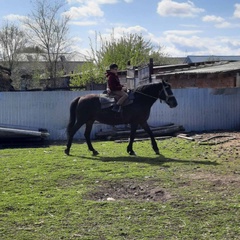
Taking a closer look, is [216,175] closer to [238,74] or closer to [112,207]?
[112,207]

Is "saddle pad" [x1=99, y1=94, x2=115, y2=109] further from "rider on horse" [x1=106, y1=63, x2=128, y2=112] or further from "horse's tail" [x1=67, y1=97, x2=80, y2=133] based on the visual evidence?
"horse's tail" [x1=67, y1=97, x2=80, y2=133]

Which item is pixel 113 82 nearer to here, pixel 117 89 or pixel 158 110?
pixel 117 89

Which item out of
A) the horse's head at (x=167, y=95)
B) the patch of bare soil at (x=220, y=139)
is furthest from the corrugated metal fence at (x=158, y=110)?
the horse's head at (x=167, y=95)

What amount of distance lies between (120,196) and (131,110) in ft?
18.0

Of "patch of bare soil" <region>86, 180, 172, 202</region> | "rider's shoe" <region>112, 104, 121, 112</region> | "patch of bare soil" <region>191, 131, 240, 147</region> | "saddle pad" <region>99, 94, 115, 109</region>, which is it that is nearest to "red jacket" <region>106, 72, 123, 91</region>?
"saddle pad" <region>99, 94, 115, 109</region>

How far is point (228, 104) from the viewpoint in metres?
19.3

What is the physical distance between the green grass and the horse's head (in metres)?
1.45

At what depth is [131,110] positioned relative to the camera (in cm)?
1320

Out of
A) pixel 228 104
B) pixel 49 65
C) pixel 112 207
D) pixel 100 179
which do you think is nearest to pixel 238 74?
pixel 228 104

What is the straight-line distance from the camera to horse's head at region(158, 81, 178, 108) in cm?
1305

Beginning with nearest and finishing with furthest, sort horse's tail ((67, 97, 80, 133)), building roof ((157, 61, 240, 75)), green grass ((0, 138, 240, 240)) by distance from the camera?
green grass ((0, 138, 240, 240))
horse's tail ((67, 97, 80, 133))
building roof ((157, 61, 240, 75))

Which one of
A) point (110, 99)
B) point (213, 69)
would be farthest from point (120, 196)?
point (213, 69)

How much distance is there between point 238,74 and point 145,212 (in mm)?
13100

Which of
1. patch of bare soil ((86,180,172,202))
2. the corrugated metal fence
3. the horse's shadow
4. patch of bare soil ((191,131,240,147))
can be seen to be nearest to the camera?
patch of bare soil ((86,180,172,202))
